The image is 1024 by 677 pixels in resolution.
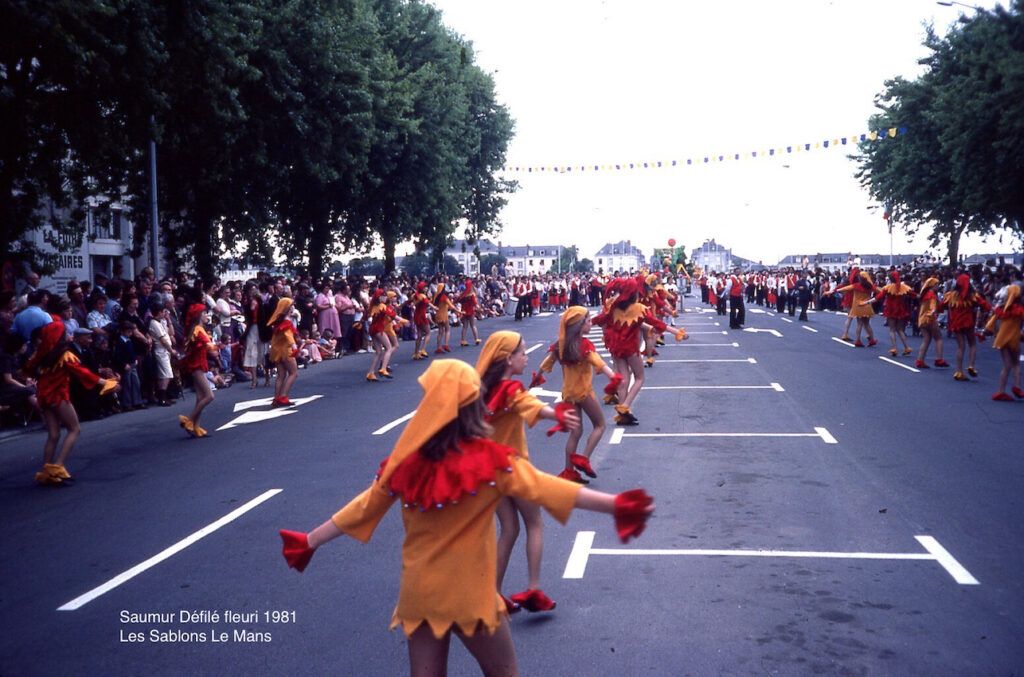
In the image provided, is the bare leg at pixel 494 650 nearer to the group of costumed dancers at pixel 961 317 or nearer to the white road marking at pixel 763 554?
the white road marking at pixel 763 554

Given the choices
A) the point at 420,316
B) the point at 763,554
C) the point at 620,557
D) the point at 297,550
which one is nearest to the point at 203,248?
the point at 420,316

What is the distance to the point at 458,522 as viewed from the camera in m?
3.91

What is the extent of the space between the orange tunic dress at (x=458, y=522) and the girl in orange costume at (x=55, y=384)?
24.5 feet

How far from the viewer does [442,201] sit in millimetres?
39531

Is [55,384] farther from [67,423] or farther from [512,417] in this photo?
[512,417]

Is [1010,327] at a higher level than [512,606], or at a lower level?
higher

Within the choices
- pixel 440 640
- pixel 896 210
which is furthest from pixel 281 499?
pixel 896 210

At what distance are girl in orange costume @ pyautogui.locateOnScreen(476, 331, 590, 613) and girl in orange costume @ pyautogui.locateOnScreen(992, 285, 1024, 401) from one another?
447 inches

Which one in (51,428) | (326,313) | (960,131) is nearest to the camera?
(51,428)

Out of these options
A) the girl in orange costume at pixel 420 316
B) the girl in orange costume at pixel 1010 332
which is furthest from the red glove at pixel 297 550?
the girl in orange costume at pixel 420 316

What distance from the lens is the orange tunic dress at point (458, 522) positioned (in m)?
A: 3.82

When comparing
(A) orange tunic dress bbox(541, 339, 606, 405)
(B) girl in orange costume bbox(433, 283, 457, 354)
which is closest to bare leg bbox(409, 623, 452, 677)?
(A) orange tunic dress bbox(541, 339, 606, 405)

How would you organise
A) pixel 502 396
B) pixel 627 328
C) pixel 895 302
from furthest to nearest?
pixel 895 302
pixel 627 328
pixel 502 396

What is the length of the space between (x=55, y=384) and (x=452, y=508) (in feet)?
25.9
